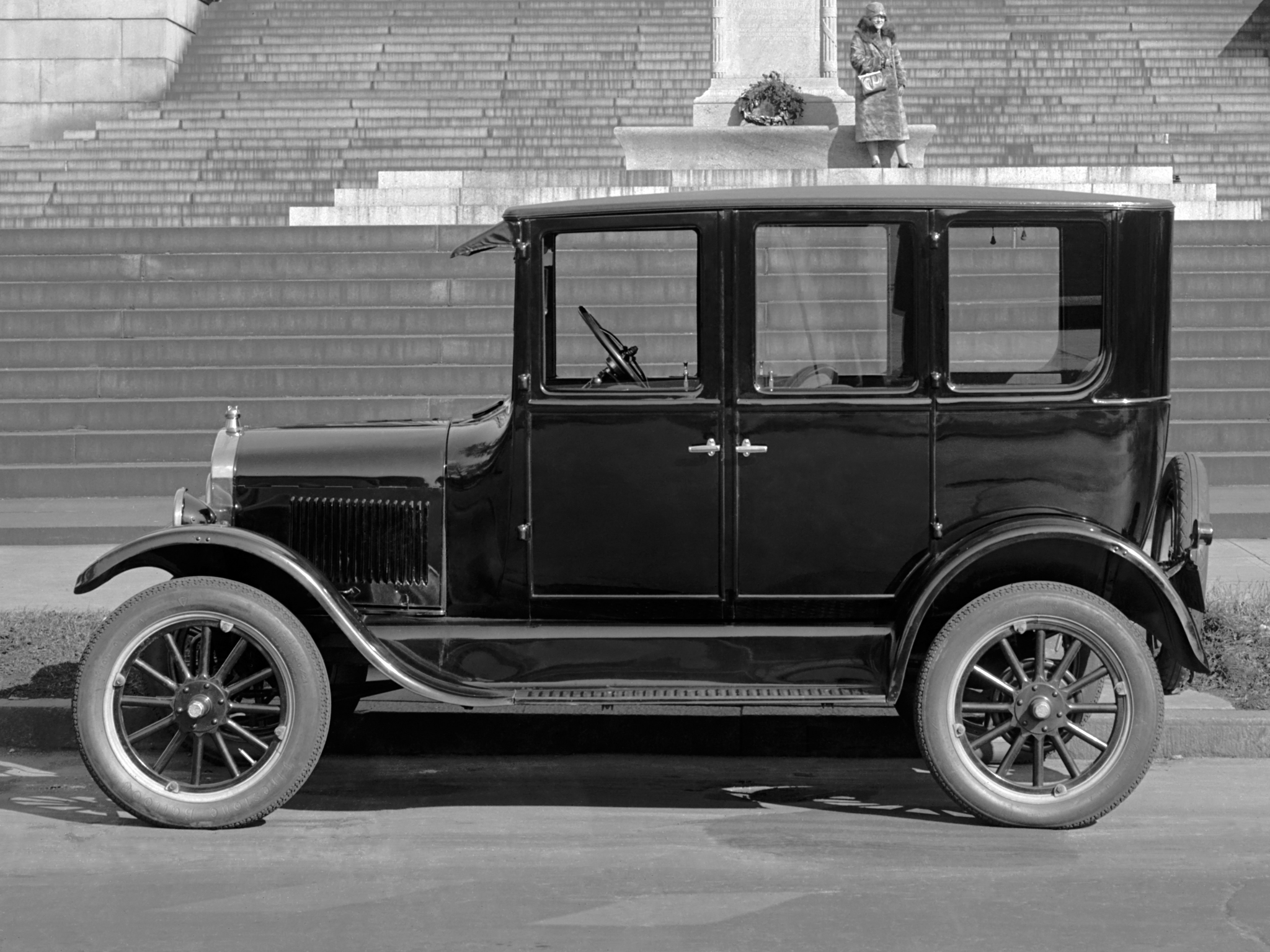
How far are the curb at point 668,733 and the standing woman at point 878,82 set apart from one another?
12397mm

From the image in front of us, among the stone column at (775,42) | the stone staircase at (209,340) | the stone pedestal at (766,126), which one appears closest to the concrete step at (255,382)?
the stone staircase at (209,340)

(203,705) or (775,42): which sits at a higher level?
(775,42)

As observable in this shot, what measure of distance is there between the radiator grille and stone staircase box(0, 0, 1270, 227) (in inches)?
557

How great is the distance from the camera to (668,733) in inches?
Answer: 257

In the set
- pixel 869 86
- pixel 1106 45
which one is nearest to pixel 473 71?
pixel 869 86

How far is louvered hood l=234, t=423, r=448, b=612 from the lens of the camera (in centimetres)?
572

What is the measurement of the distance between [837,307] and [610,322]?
30.2 inches

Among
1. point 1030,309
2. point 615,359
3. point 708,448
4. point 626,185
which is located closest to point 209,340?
point 626,185

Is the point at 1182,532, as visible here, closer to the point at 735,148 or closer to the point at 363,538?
the point at 363,538

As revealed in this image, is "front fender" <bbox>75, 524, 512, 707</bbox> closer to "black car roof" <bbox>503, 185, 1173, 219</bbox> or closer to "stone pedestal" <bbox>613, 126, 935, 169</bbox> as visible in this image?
"black car roof" <bbox>503, 185, 1173, 219</bbox>

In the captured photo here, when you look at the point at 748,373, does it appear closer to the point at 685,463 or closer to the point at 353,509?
the point at 685,463

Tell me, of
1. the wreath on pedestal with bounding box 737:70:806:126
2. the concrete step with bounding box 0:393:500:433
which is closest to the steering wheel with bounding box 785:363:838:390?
the concrete step with bounding box 0:393:500:433

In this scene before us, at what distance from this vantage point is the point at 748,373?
5570 millimetres

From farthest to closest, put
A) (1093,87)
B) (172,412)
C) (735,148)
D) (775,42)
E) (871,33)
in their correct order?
(1093,87), (775,42), (735,148), (871,33), (172,412)
